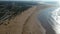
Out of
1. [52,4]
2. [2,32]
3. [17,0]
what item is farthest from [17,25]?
[52,4]

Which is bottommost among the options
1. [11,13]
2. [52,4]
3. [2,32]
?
[2,32]

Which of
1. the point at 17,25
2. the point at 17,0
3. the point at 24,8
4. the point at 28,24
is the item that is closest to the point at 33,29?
the point at 28,24

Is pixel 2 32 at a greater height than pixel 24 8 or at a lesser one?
lesser

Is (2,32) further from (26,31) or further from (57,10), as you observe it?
(57,10)

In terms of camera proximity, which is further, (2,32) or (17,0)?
(17,0)

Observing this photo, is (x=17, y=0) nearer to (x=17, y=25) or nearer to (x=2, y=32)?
(x=17, y=25)

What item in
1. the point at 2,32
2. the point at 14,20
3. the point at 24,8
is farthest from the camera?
the point at 24,8

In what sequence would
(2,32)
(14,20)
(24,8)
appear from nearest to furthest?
(2,32)
(14,20)
(24,8)

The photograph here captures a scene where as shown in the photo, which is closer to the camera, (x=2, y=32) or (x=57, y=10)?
(x=2, y=32)

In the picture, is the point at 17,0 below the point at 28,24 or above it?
above
